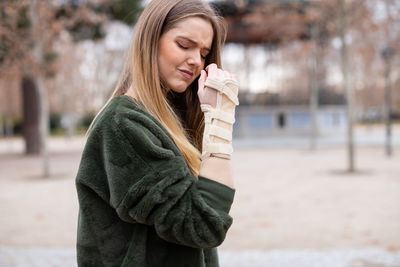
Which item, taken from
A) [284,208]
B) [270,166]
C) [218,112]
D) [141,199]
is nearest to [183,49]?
[218,112]

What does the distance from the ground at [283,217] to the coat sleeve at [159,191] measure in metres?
3.15

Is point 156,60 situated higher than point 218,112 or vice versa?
point 156,60

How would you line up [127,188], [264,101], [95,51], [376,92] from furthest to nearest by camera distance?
[376,92]
[95,51]
[264,101]
[127,188]

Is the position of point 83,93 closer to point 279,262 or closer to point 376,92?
point 376,92

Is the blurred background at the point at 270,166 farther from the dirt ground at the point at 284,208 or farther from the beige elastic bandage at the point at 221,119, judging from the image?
the beige elastic bandage at the point at 221,119

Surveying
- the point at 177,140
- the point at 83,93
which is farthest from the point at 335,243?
the point at 83,93

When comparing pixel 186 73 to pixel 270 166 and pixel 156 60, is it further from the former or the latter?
pixel 270 166

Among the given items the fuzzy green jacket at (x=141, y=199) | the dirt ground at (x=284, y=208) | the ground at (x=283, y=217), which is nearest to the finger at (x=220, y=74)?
the fuzzy green jacket at (x=141, y=199)

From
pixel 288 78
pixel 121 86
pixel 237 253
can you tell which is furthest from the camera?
pixel 288 78

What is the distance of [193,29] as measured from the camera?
51.5 inches

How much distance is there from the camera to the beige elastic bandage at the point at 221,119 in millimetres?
1221

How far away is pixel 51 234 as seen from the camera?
17.8 feet

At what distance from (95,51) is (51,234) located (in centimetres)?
2604

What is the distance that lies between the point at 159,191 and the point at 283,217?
5.19 m
